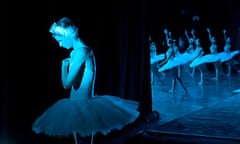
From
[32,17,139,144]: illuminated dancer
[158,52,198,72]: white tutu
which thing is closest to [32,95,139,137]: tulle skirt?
[32,17,139,144]: illuminated dancer

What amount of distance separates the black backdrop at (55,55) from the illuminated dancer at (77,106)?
0.42 metres

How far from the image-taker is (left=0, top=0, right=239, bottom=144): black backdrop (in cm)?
282

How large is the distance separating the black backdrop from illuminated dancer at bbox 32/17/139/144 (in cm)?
42

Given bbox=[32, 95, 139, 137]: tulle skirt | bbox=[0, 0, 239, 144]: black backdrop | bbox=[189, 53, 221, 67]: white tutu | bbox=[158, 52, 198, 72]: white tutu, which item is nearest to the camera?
bbox=[32, 95, 139, 137]: tulle skirt

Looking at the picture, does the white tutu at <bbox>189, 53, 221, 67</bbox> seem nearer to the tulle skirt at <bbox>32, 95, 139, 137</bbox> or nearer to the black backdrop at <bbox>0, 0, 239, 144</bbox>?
the black backdrop at <bbox>0, 0, 239, 144</bbox>

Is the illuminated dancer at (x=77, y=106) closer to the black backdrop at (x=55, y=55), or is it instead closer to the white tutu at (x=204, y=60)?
the black backdrop at (x=55, y=55)

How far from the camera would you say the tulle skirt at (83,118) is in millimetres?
2420

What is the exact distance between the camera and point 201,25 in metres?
12.5

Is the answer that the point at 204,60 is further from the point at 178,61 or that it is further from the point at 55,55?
the point at 55,55

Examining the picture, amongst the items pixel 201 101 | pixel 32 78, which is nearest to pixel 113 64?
pixel 32 78

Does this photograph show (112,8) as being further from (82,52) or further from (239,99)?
(239,99)

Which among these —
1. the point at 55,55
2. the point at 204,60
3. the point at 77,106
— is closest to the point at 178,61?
the point at 204,60

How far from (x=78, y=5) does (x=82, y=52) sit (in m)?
1.28

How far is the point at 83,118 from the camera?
2.45 m
